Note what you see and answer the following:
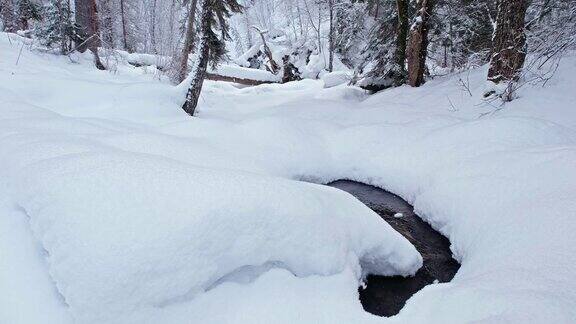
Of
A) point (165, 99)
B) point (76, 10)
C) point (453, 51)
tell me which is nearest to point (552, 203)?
point (165, 99)

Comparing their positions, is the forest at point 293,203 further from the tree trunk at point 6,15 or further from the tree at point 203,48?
the tree trunk at point 6,15

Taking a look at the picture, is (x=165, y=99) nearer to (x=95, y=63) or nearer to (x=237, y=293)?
(x=95, y=63)

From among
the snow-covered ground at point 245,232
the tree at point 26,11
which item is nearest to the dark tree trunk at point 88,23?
the snow-covered ground at point 245,232

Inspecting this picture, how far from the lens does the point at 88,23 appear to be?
11.2m

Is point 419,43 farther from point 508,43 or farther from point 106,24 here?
point 106,24

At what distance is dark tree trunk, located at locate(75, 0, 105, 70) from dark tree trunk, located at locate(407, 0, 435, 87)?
31.0 ft

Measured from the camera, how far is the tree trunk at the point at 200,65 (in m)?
8.13

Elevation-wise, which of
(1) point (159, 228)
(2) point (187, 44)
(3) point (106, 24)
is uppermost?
(3) point (106, 24)

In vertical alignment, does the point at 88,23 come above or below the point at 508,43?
above

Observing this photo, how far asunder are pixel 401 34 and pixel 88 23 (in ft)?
31.7

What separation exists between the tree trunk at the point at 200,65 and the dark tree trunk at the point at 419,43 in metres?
5.56

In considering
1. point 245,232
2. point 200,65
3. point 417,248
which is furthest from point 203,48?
point 245,232

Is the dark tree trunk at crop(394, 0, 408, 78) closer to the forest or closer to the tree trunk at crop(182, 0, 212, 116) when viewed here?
the forest

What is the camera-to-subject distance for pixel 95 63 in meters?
11.3
